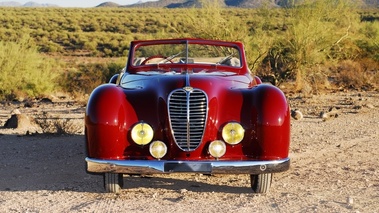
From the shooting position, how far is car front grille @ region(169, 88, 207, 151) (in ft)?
20.7

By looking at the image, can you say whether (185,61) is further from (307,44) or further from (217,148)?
(307,44)

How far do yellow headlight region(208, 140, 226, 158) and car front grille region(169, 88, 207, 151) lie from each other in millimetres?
130

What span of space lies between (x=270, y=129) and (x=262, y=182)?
65 cm

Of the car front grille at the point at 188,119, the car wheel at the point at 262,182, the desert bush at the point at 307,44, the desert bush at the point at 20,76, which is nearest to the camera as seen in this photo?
the car front grille at the point at 188,119

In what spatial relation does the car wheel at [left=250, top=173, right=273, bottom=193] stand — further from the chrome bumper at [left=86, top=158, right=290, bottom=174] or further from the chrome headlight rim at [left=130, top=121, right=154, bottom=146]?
the chrome headlight rim at [left=130, top=121, right=154, bottom=146]

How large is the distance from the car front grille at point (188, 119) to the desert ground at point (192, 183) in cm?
61

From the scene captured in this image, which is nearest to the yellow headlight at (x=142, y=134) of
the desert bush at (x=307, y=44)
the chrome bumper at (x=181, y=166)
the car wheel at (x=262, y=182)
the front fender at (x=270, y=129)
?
the chrome bumper at (x=181, y=166)

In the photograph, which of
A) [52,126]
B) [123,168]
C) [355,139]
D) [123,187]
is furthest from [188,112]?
[52,126]

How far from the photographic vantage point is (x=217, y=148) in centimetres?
634

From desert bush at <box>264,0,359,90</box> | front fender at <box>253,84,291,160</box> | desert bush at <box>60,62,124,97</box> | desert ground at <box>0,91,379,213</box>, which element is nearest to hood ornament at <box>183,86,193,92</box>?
front fender at <box>253,84,291,160</box>

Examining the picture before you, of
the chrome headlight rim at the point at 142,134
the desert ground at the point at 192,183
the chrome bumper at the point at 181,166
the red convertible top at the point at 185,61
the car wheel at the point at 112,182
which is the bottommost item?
the desert ground at the point at 192,183

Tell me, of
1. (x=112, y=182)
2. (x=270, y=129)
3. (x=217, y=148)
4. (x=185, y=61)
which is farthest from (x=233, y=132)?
(x=185, y=61)

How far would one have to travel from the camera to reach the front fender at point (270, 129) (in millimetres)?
6379

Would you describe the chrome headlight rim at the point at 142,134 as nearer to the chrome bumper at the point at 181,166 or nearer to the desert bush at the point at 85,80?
the chrome bumper at the point at 181,166
